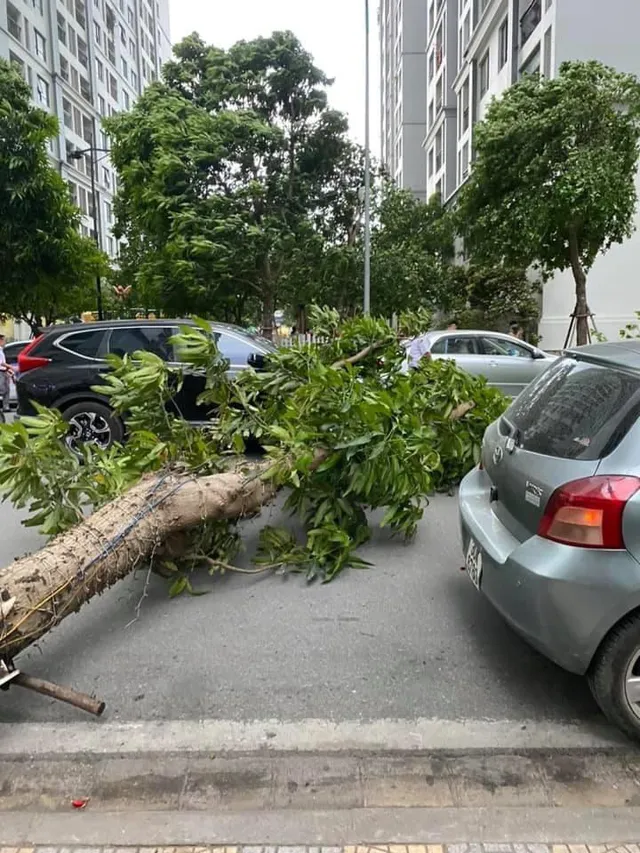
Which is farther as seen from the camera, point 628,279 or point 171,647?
point 628,279

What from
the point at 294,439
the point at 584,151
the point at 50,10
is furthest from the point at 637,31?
the point at 50,10

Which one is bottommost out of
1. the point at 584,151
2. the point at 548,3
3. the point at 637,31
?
the point at 584,151

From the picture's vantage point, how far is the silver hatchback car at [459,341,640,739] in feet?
8.73

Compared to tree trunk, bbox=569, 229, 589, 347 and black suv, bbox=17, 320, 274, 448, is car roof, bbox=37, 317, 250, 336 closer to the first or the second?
black suv, bbox=17, 320, 274, 448

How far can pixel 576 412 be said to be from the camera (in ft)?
10.2

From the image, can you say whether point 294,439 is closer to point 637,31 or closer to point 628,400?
point 628,400

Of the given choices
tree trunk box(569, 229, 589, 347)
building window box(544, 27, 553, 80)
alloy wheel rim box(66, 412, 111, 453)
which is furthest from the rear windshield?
building window box(544, 27, 553, 80)

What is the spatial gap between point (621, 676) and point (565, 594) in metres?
0.40

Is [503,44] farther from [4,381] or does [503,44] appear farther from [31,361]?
[31,361]

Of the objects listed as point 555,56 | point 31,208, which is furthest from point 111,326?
point 555,56

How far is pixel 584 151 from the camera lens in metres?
14.2

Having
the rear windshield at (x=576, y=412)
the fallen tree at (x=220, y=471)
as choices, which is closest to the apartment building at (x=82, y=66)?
the fallen tree at (x=220, y=471)

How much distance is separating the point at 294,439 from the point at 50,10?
167 ft

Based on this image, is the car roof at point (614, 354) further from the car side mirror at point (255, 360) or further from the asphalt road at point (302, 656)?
the car side mirror at point (255, 360)
